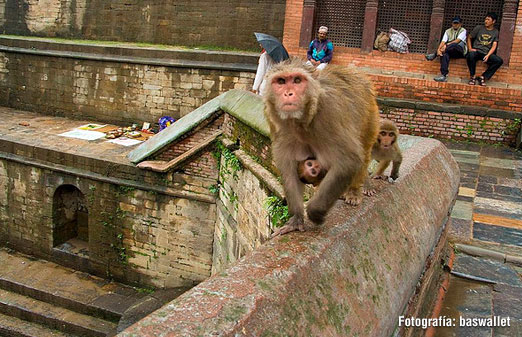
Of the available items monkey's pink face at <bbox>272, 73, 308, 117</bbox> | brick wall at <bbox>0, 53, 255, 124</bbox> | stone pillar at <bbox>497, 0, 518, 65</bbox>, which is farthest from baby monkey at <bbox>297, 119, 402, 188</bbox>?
brick wall at <bbox>0, 53, 255, 124</bbox>

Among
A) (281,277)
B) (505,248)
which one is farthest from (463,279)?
(281,277)

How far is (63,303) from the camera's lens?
1052 centimetres

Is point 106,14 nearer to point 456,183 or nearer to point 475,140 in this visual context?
point 475,140

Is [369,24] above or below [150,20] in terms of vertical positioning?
above

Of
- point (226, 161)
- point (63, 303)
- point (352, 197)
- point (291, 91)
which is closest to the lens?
point (291, 91)

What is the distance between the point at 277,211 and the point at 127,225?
20.8ft

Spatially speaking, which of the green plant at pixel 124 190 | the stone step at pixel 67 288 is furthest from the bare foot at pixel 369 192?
the green plant at pixel 124 190

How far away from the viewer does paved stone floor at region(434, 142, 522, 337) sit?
11.0 ft

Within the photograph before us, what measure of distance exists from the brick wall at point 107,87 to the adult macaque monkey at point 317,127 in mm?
10526

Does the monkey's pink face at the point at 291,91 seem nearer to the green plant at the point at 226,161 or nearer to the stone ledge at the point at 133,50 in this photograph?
the green plant at the point at 226,161

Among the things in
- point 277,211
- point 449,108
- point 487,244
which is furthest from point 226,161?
point 449,108

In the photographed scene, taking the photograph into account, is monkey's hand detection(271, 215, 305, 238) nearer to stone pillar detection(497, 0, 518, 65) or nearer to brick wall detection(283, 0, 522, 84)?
brick wall detection(283, 0, 522, 84)

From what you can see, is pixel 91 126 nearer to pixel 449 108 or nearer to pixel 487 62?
pixel 449 108

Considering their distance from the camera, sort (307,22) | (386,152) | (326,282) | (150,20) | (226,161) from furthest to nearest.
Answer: (150,20), (307,22), (226,161), (386,152), (326,282)
